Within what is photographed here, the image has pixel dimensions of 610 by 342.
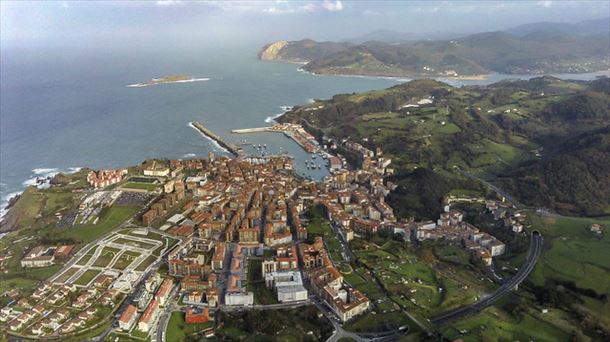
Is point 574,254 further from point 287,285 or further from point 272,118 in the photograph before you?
point 272,118

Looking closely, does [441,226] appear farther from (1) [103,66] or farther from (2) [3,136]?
(1) [103,66]

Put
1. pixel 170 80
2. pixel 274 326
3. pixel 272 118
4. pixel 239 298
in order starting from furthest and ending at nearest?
pixel 170 80 → pixel 272 118 → pixel 239 298 → pixel 274 326

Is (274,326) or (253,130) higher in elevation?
(253,130)

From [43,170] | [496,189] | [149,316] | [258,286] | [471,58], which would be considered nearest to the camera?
[149,316]

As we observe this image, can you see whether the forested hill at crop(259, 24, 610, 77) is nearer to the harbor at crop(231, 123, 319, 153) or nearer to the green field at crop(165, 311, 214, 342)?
the harbor at crop(231, 123, 319, 153)

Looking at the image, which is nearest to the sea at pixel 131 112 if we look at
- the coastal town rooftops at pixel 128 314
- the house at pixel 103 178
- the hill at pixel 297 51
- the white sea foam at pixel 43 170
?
the white sea foam at pixel 43 170


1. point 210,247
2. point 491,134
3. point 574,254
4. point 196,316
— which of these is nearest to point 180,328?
point 196,316

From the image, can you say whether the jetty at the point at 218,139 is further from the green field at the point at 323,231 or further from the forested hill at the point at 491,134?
the green field at the point at 323,231

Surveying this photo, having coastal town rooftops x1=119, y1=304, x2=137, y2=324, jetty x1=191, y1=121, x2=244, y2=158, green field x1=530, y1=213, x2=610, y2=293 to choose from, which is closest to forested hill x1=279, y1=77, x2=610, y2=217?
green field x1=530, y1=213, x2=610, y2=293
